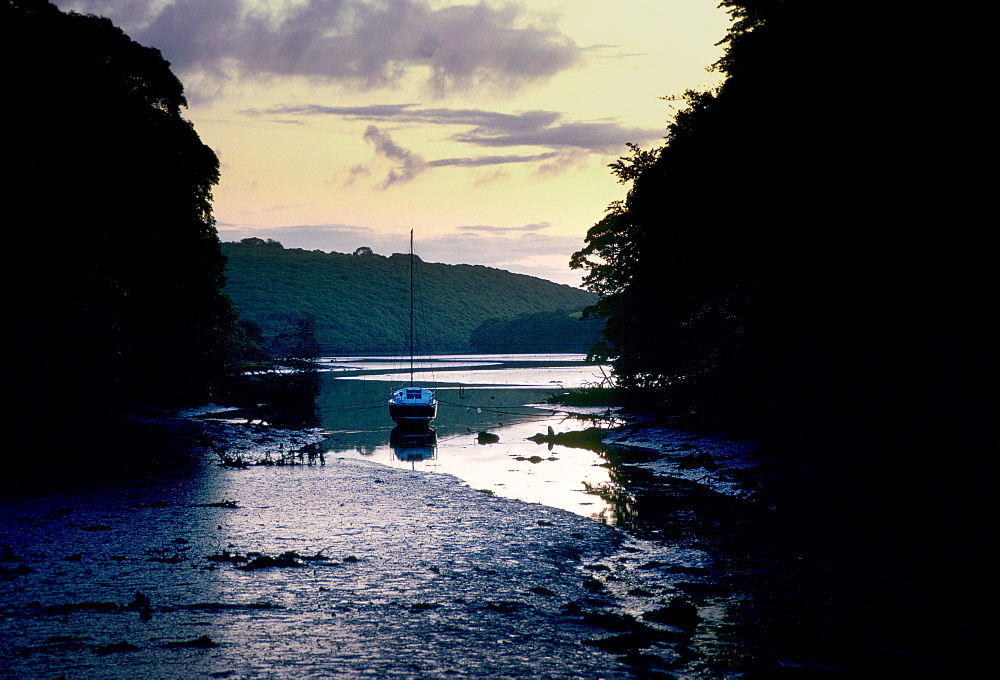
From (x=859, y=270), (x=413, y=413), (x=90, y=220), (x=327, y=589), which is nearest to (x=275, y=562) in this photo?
(x=327, y=589)

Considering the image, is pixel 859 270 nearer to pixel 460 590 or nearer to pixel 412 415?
pixel 460 590

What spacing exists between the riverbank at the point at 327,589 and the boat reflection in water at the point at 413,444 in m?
14.0

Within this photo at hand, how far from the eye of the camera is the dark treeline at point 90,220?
1104 inches

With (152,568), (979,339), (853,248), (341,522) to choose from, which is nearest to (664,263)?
(853,248)

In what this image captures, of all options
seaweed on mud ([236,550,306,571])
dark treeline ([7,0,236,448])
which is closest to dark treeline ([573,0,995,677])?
seaweed on mud ([236,550,306,571])

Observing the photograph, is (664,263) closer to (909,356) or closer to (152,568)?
(909,356)

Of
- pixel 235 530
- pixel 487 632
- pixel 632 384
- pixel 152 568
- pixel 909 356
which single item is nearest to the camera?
pixel 487 632

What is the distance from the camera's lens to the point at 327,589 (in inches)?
472

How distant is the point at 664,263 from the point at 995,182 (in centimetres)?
2239

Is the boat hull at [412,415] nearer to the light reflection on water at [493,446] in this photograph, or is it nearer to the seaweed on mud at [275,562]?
the light reflection on water at [493,446]

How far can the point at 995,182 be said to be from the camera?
17688mm

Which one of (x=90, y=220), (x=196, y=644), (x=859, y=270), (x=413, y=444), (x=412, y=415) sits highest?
(x=90, y=220)

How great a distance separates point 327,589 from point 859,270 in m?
16.4

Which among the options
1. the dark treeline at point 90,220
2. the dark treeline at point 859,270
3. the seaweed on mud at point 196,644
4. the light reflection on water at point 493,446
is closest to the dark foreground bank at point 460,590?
the seaweed on mud at point 196,644
